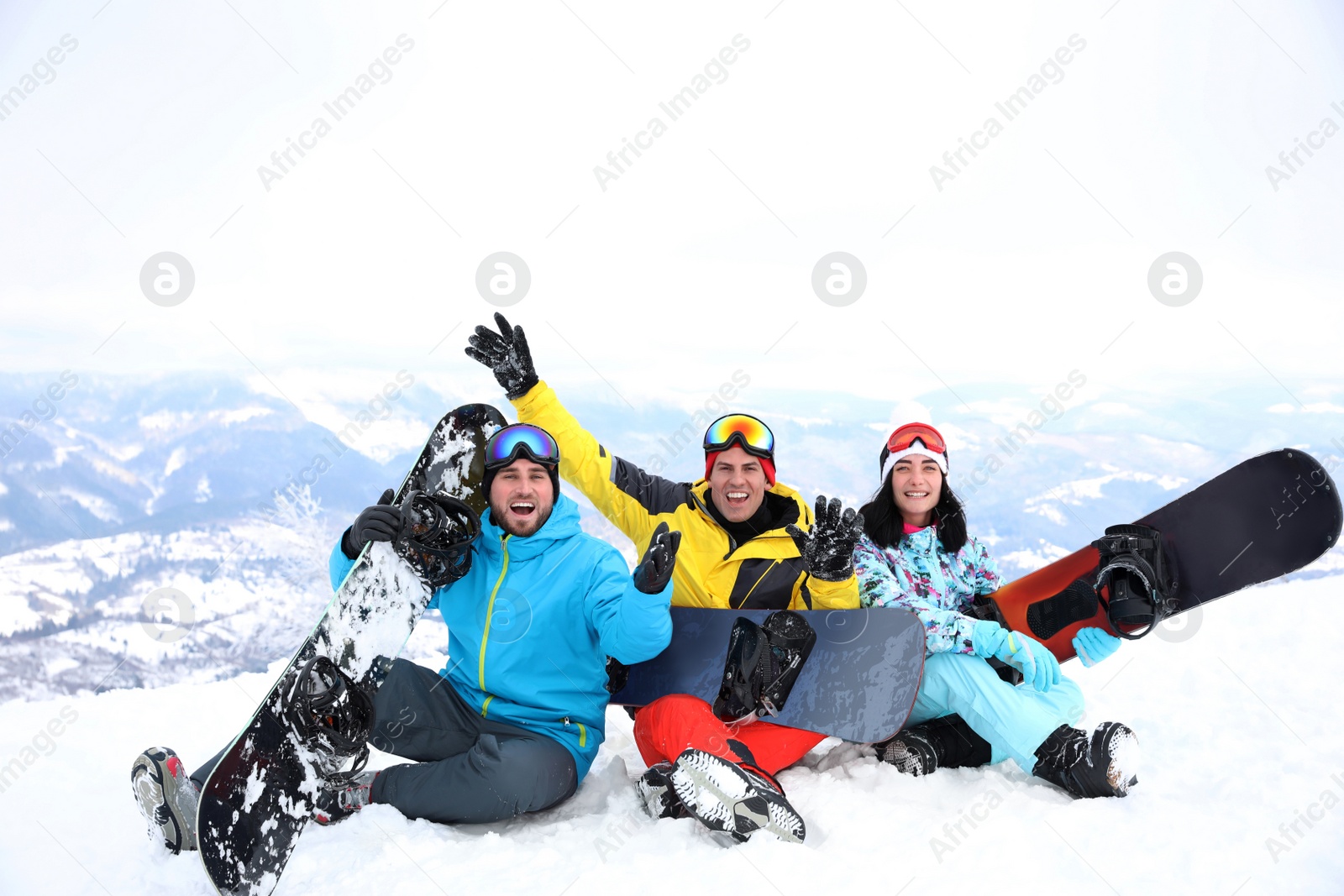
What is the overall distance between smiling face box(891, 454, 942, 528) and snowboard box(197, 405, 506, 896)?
1.94 meters

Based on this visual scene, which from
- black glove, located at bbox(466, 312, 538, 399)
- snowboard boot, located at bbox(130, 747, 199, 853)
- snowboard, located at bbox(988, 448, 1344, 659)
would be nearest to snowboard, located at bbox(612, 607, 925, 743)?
snowboard, located at bbox(988, 448, 1344, 659)

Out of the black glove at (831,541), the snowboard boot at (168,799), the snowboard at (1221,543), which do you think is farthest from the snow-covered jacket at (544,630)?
the snowboard at (1221,543)

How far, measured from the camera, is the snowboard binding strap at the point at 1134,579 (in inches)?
130

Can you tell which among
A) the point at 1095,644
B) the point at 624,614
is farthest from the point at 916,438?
the point at 624,614

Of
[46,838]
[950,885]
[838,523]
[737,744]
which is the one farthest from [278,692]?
[950,885]

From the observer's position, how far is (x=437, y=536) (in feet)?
9.95

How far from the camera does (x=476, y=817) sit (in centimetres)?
282

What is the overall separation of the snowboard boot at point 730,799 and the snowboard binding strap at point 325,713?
1047 mm

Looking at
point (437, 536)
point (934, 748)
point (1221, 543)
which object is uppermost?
point (1221, 543)

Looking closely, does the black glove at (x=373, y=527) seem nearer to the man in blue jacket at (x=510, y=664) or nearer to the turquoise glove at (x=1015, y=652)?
the man in blue jacket at (x=510, y=664)

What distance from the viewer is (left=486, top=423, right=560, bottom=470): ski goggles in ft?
10.2

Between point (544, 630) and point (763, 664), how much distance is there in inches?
32.8

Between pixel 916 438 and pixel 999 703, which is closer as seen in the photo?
pixel 999 703

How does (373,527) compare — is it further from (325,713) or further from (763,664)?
(763,664)
